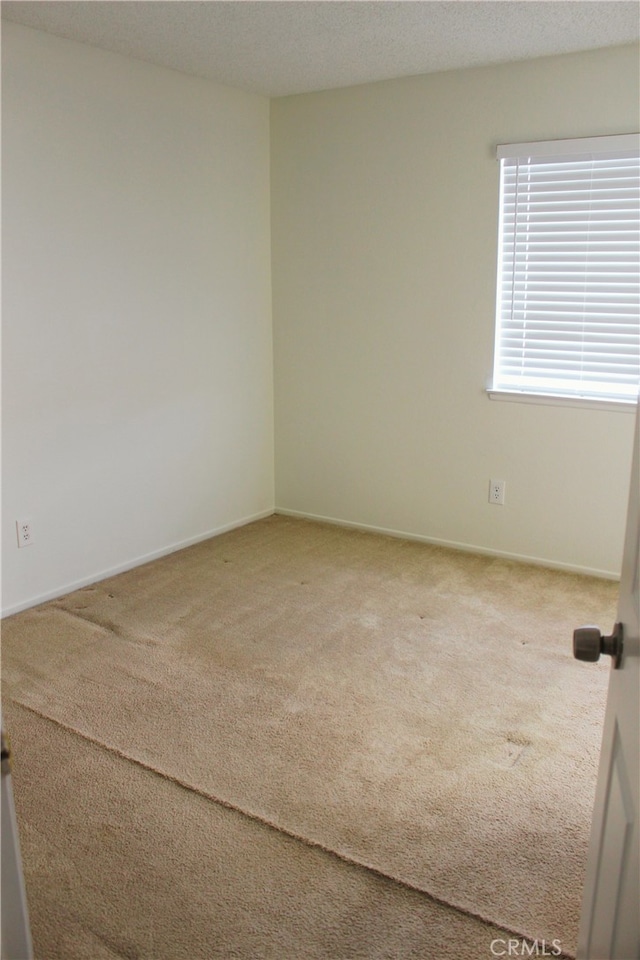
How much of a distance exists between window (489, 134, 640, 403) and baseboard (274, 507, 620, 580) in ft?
2.75

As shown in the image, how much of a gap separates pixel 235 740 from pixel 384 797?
0.53 m

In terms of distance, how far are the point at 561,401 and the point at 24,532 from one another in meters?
2.53

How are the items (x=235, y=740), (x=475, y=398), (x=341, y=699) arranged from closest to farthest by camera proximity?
(x=235, y=740) < (x=341, y=699) < (x=475, y=398)

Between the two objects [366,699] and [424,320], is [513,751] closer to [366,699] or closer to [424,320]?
[366,699]

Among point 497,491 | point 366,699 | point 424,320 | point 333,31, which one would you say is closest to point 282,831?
point 366,699

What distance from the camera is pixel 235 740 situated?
2.62 m

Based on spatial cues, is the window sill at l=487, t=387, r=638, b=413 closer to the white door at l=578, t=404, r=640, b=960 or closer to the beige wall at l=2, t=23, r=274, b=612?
the beige wall at l=2, t=23, r=274, b=612

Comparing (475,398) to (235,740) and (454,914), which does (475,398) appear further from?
(454,914)

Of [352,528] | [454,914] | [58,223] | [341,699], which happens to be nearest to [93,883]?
[454,914]

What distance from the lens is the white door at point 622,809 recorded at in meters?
0.99

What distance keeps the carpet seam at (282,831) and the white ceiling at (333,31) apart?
8.41 ft

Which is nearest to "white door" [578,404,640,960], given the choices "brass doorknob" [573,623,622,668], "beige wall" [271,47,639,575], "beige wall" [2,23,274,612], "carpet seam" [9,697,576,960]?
"brass doorknob" [573,623,622,668]

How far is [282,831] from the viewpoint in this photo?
2.21m

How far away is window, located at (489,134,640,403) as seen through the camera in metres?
3.65
